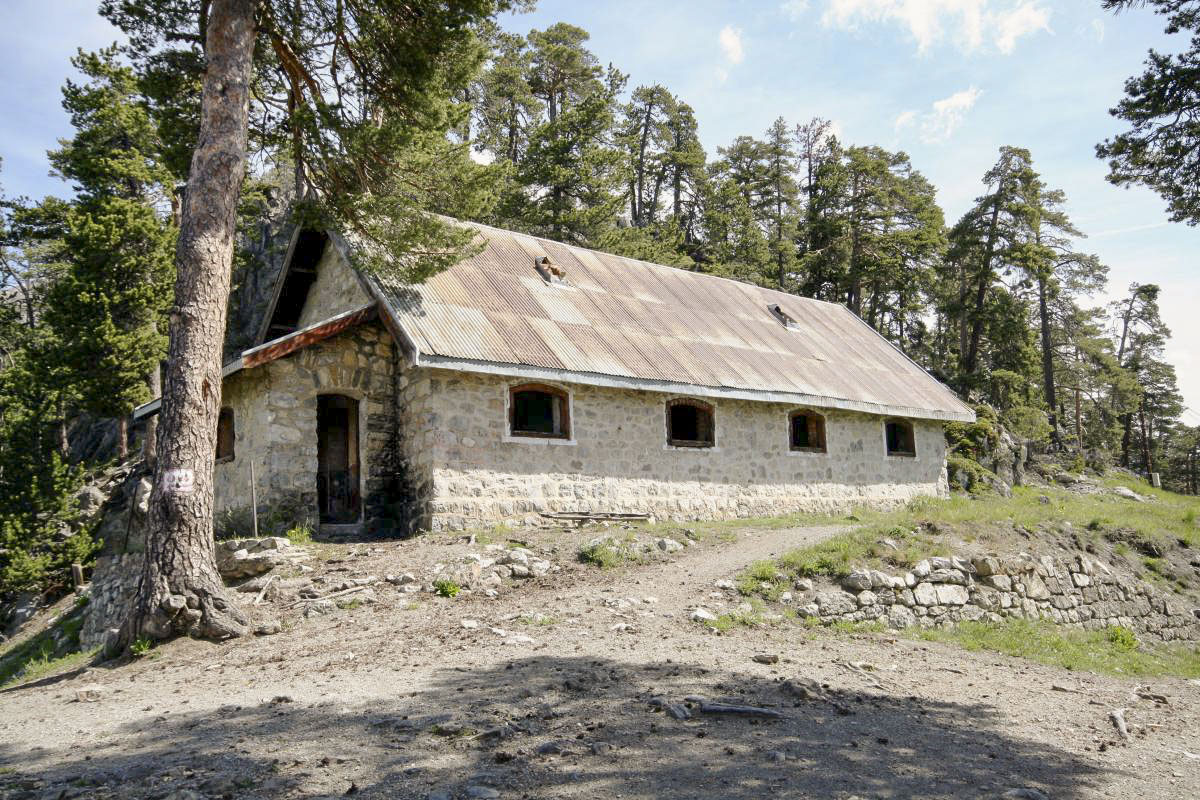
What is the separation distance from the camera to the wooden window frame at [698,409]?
14.9 metres

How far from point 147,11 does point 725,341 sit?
A: 12.0m

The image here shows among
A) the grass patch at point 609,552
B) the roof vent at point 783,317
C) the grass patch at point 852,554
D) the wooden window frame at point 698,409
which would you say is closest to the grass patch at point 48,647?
the grass patch at point 609,552

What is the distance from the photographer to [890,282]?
37.0 metres

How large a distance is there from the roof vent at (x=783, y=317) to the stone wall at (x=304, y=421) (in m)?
11.1

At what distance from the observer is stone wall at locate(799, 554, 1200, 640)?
10.1 m

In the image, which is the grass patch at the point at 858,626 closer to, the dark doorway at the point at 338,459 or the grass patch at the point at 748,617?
the grass patch at the point at 748,617

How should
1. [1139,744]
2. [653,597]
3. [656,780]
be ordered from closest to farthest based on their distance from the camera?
[656,780] < [1139,744] < [653,597]

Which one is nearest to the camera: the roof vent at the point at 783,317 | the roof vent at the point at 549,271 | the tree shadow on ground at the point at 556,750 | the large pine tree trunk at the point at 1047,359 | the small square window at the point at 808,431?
the tree shadow on ground at the point at 556,750

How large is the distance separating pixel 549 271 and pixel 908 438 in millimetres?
9994

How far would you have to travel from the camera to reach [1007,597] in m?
11.4

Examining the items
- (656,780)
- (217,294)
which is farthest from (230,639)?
(656,780)

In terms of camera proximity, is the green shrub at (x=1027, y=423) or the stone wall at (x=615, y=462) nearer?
the stone wall at (x=615, y=462)

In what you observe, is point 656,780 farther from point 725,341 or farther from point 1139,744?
point 725,341

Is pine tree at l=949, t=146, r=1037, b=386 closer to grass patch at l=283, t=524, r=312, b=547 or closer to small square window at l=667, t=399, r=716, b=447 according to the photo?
small square window at l=667, t=399, r=716, b=447
